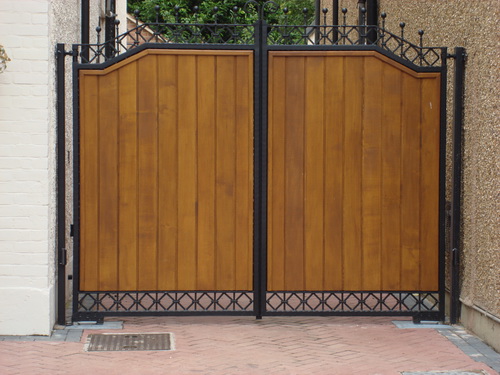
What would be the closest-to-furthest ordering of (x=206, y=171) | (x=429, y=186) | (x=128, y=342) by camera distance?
(x=128, y=342), (x=206, y=171), (x=429, y=186)

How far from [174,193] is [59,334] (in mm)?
1577

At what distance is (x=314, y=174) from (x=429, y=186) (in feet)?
3.49

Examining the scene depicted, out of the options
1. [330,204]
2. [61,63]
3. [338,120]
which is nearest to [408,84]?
[338,120]

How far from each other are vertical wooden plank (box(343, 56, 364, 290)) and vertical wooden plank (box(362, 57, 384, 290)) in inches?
2.1

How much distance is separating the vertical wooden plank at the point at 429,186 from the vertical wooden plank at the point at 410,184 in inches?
1.9

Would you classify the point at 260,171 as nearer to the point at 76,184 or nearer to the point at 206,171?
the point at 206,171

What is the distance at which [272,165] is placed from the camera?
733cm

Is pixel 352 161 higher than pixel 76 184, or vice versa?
pixel 352 161

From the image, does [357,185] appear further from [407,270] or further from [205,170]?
[205,170]

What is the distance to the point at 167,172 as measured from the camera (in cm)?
727

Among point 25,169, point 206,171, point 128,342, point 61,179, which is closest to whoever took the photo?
point 128,342

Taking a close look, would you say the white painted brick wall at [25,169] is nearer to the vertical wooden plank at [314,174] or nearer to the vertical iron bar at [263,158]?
the vertical iron bar at [263,158]

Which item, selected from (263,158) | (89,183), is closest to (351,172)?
(263,158)

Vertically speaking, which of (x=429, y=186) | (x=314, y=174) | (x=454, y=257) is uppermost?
(x=314, y=174)
